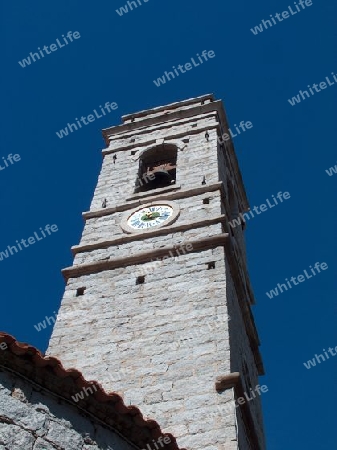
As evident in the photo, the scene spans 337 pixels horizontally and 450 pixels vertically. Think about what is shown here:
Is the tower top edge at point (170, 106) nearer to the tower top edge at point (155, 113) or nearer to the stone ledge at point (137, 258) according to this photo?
the tower top edge at point (155, 113)

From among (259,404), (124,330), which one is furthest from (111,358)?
(259,404)

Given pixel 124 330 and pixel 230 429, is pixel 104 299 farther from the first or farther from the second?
pixel 230 429

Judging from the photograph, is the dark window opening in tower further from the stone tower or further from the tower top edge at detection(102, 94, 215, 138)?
the tower top edge at detection(102, 94, 215, 138)

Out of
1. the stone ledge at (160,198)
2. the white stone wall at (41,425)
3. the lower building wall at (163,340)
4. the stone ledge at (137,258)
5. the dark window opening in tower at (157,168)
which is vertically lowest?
the white stone wall at (41,425)

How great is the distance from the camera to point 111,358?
32.8 ft

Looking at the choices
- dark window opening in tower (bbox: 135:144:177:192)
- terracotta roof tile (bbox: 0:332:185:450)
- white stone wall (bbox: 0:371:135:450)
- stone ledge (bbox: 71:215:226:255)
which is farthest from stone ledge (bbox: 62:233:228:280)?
white stone wall (bbox: 0:371:135:450)

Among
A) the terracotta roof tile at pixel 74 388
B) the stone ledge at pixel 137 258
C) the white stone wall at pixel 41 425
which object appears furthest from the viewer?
the stone ledge at pixel 137 258

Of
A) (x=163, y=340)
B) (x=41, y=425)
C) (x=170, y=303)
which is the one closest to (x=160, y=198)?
(x=170, y=303)

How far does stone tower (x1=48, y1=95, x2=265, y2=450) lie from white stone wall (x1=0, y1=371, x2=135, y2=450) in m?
2.21

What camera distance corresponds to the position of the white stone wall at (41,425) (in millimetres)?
5820

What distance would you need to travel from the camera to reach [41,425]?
6.00 meters

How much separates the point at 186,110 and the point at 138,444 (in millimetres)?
13139

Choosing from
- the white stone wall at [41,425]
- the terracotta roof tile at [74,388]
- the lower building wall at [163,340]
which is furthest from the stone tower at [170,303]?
the white stone wall at [41,425]

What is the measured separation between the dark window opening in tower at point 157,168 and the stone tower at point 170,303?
0.05 meters
